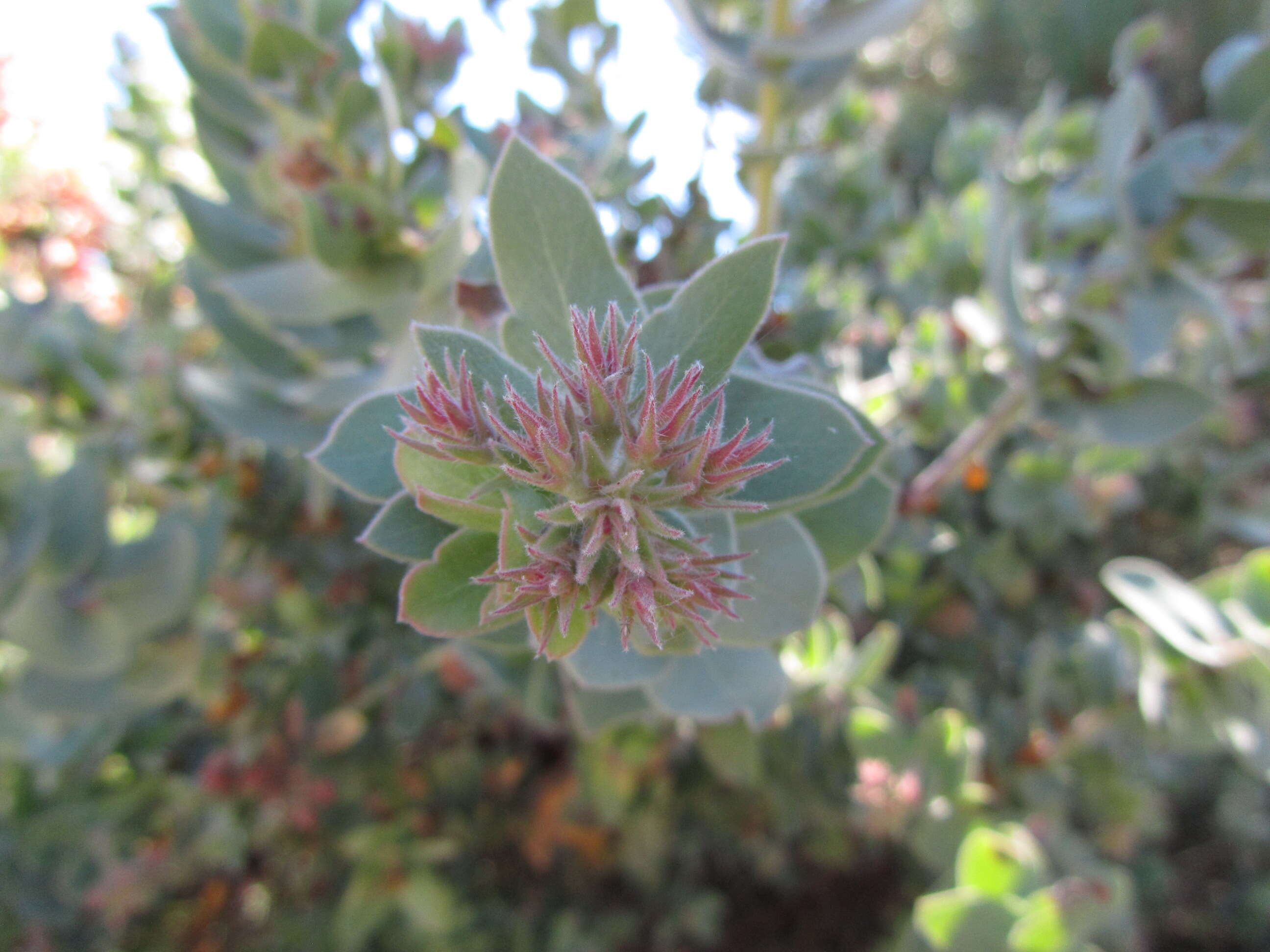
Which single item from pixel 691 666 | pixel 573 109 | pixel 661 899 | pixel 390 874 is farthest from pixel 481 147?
pixel 661 899

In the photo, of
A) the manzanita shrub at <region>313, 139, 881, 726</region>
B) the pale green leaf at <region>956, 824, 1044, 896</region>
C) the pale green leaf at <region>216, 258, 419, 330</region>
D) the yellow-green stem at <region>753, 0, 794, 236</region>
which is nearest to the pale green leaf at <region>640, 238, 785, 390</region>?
the manzanita shrub at <region>313, 139, 881, 726</region>

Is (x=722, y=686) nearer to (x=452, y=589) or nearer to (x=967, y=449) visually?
(x=452, y=589)

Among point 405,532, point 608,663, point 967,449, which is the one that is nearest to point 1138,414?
point 967,449

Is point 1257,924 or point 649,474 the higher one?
point 649,474

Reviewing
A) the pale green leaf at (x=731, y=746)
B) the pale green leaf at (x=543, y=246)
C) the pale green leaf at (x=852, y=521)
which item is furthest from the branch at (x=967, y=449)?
the pale green leaf at (x=543, y=246)

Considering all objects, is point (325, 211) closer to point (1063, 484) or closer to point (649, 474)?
point (649, 474)

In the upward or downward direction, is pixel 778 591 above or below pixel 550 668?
below
